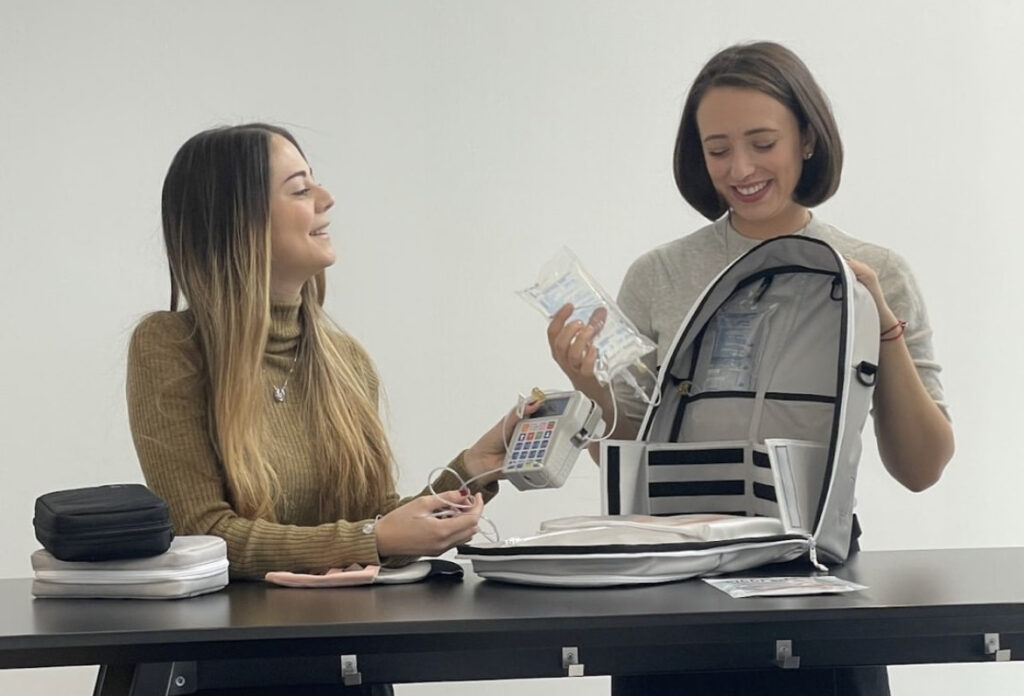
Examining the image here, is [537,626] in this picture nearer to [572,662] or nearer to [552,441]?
[572,662]

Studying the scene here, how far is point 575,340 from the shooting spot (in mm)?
1766

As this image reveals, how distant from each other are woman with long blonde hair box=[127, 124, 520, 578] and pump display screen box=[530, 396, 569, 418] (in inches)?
3.6

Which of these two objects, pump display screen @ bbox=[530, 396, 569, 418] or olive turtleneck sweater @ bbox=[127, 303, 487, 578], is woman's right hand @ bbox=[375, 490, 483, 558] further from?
pump display screen @ bbox=[530, 396, 569, 418]

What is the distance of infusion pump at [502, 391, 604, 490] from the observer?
162cm

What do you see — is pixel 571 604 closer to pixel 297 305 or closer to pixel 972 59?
pixel 297 305

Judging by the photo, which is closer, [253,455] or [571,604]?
[571,604]

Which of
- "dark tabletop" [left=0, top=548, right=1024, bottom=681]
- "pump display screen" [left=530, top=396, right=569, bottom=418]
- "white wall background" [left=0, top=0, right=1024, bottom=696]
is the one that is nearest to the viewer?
"dark tabletop" [left=0, top=548, right=1024, bottom=681]

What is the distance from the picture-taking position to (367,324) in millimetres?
3152

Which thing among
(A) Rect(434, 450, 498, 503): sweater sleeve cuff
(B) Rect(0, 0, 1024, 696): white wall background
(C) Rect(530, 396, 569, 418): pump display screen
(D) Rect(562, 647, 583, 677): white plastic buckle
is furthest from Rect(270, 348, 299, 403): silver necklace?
(B) Rect(0, 0, 1024, 696): white wall background

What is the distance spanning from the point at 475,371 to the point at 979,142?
1.39 meters

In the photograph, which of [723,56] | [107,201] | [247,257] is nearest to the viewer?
[247,257]

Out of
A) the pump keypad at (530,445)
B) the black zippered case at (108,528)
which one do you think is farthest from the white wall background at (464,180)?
the black zippered case at (108,528)

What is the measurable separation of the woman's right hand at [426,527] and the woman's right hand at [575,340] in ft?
0.88

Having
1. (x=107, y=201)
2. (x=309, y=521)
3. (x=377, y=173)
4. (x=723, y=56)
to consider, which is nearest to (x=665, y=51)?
(x=377, y=173)
